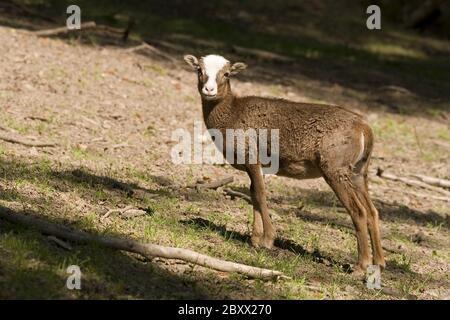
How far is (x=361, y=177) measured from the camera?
8406mm

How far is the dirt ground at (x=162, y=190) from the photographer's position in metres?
7.15

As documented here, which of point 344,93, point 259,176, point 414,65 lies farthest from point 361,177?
point 414,65

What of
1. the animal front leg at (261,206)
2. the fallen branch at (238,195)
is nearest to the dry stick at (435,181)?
the fallen branch at (238,195)

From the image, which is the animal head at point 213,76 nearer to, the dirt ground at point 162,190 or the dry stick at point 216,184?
the dirt ground at point 162,190

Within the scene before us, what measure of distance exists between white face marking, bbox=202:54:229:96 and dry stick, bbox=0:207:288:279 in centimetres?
185

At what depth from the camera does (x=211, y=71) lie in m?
8.73

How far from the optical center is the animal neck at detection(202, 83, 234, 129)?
8.91 m

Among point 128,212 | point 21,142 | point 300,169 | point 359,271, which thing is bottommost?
point 359,271

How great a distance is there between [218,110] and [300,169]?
1044 millimetres

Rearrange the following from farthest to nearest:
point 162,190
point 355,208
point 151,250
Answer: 1. point 162,190
2. point 355,208
3. point 151,250

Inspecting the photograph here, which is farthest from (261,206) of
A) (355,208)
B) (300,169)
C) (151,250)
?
(151,250)

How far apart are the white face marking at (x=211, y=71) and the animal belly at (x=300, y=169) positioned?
92cm

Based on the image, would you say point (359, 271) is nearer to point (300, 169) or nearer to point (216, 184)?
point (300, 169)
